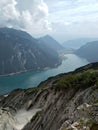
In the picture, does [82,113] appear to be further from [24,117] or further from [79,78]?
[24,117]

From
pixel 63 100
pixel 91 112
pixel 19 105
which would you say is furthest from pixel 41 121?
pixel 19 105

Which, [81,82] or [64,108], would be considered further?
[81,82]

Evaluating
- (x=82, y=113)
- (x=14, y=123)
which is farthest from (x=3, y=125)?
(x=82, y=113)

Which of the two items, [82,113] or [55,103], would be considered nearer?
[82,113]

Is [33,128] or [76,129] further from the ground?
[76,129]

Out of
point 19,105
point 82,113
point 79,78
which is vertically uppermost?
point 82,113

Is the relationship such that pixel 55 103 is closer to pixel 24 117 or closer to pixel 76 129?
pixel 24 117

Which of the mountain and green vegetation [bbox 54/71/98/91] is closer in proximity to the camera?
the mountain

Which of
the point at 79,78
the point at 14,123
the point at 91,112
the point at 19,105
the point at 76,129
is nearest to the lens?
the point at 76,129

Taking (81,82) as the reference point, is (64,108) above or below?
below

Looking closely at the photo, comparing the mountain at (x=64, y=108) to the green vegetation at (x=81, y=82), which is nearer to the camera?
the mountain at (x=64, y=108)

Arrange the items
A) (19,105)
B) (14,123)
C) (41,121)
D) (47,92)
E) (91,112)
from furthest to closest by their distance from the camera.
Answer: (19,105) < (47,92) < (14,123) < (41,121) < (91,112)
